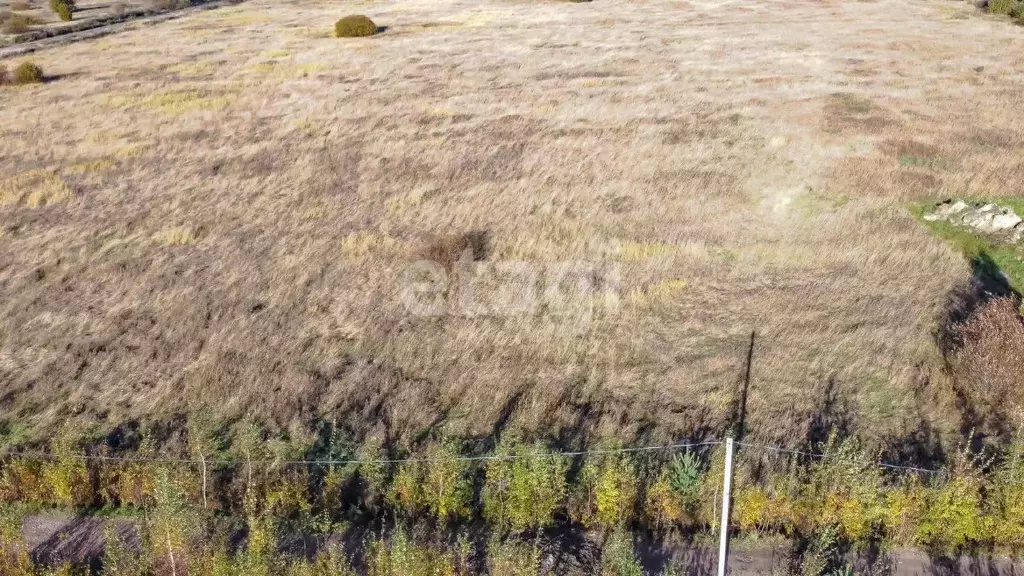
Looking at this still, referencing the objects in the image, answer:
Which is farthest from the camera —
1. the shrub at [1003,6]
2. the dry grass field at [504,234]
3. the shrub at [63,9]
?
the shrub at [63,9]

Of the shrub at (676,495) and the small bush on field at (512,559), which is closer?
the small bush on field at (512,559)

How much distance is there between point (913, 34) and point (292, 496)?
121 ft

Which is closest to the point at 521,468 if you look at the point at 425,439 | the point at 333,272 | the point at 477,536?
the point at 477,536

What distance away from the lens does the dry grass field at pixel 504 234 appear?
962 centimetres

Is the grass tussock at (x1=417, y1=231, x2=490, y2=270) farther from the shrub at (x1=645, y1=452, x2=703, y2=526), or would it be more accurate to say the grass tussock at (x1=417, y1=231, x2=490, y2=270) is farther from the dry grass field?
the shrub at (x1=645, y1=452, x2=703, y2=526)

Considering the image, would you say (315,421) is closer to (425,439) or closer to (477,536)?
(425,439)

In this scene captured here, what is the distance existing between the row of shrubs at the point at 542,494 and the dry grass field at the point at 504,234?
0.99 meters

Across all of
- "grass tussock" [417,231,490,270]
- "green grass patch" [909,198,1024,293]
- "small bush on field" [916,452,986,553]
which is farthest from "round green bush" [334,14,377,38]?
"small bush on field" [916,452,986,553]

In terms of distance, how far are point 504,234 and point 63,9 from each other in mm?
39107

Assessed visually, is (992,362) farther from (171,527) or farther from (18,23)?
(18,23)

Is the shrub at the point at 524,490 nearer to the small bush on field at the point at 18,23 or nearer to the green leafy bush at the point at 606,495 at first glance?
the green leafy bush at the point at 606,495

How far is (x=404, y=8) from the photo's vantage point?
46438 millimetres

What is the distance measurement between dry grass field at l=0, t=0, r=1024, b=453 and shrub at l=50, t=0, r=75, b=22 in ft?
40.3

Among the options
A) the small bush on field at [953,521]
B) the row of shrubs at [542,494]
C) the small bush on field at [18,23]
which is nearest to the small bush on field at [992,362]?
the row of shrubs at [542,494]
